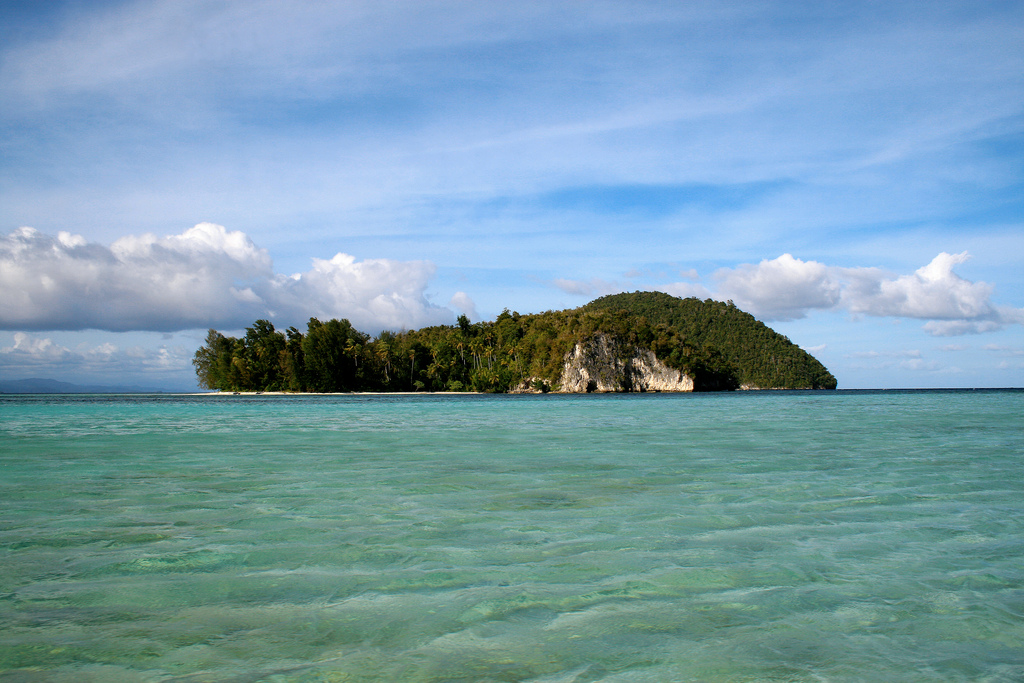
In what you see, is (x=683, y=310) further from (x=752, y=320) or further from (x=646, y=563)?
(x=646, y=563)

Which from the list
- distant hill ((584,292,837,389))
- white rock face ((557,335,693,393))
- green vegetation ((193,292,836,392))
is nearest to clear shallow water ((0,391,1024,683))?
green vegetation ((193,292,836,392))

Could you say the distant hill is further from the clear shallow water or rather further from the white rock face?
the clear shallow water

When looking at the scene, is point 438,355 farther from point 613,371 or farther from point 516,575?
point 516,575

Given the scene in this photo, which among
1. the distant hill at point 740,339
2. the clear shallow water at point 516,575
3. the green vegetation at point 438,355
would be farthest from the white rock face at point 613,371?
the clear shallow water at point 516,575

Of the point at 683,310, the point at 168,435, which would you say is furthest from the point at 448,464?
the point at 683,310

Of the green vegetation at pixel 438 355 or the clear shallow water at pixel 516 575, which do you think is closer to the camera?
the clear shallow water at pixel 516 575

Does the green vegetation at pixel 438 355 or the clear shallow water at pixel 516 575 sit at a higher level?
the green vegetation at pixel 438 355

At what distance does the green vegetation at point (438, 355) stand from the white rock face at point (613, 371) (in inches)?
47.8

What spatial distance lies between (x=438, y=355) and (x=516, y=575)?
10318 cm

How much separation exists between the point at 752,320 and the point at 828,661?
174m

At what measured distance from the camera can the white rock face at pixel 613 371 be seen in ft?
353

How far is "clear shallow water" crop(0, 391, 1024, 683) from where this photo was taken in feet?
11.7

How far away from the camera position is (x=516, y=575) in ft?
16.6

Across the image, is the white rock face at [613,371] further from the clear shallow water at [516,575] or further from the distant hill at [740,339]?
the clear shallow water at [516,575]
